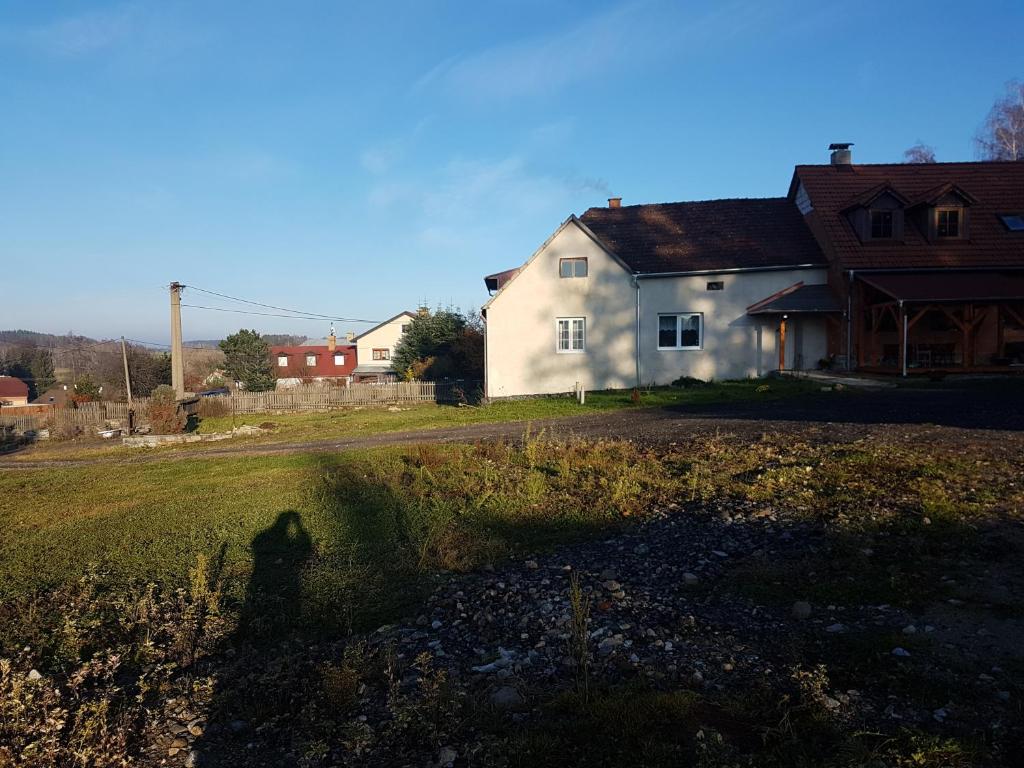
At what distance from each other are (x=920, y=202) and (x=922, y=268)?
2.40m

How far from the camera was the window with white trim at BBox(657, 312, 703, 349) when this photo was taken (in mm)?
24047

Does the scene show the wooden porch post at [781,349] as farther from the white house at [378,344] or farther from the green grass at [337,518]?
the white house at [378,344]

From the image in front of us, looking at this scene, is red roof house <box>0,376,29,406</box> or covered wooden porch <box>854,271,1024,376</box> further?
red roof house <box>0,376,29,406</box>

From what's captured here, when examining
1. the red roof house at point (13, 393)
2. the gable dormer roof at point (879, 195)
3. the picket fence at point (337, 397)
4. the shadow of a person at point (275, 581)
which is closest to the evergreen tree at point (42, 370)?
the red roof house at point (13, 393)

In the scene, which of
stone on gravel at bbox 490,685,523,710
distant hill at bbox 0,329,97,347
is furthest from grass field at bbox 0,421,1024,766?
distant hill at bbox 0,329,97,347

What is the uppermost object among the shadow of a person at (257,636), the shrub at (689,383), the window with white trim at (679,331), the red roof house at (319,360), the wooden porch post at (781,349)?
the red roof house at (319,360)

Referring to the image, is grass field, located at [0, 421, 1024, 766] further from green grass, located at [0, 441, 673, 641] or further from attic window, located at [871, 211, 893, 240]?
attic window, located at [871, 211, 893, 240]

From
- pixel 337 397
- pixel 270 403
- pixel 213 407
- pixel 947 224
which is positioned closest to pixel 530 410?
pixel 947 224

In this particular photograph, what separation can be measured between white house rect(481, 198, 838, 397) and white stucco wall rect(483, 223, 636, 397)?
37 millimetres

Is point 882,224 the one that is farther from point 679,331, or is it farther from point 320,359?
point 320,359

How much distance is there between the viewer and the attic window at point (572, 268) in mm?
24000

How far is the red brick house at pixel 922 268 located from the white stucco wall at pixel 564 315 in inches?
286

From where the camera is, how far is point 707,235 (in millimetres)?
25484

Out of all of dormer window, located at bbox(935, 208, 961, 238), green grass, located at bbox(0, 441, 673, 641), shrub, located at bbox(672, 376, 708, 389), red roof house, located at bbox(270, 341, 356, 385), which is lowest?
green grass, located at bbox(0, 441, 673, 641)
